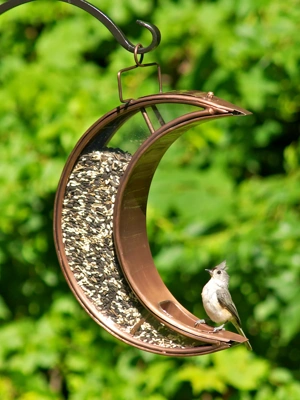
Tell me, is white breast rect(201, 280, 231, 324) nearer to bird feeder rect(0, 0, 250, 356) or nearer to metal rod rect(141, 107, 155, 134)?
bird feeder rect(0, 0, 250, 356)

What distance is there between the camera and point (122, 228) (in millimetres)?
2373

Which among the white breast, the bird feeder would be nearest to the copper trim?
the bird feeder

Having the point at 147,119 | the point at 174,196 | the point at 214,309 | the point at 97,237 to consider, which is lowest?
the point at 214,309

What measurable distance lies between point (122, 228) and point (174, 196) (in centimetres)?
206

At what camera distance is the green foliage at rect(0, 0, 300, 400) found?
13.8ft

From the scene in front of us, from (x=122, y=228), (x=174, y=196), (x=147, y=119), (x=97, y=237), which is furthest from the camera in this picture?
(x=174, y=196)

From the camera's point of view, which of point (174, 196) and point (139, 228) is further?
point (174, 196)

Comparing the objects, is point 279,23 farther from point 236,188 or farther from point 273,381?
point 273,381

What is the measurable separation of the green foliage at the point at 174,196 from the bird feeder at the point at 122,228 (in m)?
1.64

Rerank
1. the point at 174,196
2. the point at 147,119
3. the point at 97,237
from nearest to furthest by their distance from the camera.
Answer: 1. the point at 147,119
2. the point at 97,237
3. the point at 174,196

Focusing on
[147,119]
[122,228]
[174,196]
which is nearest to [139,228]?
[122,228]

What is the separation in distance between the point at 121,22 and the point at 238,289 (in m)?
2.07

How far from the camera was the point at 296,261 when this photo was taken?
4090 mm

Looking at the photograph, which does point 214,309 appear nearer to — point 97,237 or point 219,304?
point 219,304
